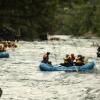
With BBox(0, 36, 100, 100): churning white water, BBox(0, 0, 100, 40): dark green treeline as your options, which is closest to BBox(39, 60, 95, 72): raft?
BBox(0, 36, 100, 100): churning white water

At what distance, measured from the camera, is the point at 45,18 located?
5431cm

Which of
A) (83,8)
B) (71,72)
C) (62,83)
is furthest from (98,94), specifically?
(83,8)

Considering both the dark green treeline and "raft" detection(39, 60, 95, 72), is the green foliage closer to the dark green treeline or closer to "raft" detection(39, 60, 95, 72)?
the dark green treeline

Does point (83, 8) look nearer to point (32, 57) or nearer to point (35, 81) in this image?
point (32, 57)

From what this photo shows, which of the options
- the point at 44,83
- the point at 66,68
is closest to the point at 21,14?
the point at 66,68

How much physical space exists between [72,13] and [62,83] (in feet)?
189

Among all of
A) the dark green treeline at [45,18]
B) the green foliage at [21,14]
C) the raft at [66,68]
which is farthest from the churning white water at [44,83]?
the dark green treeline at [45,18]

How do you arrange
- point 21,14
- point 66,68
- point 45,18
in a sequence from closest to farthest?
point 66,68 → point 21,14 → point 45,18

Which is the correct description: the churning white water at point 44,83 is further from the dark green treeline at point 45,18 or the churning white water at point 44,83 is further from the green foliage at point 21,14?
the dark green treeline at point 45,18

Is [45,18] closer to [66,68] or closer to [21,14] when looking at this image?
[21,14]

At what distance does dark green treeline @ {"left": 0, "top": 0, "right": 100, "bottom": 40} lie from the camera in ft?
128

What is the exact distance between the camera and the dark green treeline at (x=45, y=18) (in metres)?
39.0

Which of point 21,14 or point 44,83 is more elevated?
point 21,14

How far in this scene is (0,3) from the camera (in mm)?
38219
